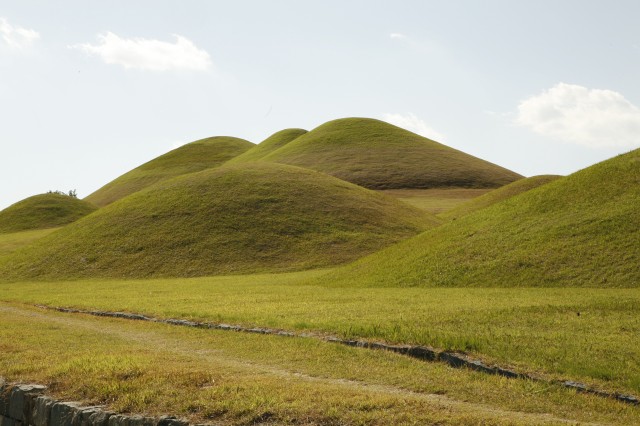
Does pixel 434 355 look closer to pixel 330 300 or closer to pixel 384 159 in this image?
pixel 330 300

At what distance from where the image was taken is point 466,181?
13638 cm

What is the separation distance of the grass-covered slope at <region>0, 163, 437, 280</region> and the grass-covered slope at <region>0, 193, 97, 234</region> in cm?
3426

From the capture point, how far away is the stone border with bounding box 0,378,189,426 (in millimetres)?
11591

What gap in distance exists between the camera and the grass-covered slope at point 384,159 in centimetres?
13412

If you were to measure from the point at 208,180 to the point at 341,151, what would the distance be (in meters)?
70.4

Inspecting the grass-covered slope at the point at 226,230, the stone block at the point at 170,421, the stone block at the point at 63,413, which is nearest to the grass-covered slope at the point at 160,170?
the grass-covered slope at the point at 226,230

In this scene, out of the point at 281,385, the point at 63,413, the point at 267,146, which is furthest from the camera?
the point at 267,146

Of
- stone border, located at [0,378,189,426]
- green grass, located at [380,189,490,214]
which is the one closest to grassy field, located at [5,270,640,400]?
stone border, located at [0,378,189,426]

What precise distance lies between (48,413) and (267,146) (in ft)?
570

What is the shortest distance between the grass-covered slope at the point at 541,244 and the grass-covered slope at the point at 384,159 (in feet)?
256

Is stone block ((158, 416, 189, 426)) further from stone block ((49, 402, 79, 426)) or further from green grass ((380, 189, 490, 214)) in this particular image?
green grass ((380, 189, 490, 214))

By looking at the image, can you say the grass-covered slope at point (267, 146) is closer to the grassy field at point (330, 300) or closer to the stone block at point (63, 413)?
the grassy field at point (330, 300)

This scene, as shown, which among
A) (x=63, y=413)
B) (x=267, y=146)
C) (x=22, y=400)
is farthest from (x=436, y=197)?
(x=63, y=413)

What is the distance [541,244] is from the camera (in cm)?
4094
